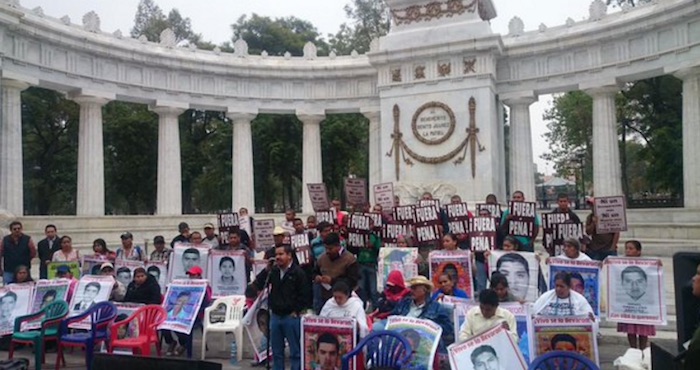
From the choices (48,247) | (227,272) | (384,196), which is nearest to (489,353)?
(227,272)

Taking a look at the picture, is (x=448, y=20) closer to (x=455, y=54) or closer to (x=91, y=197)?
(x=455, y=54)

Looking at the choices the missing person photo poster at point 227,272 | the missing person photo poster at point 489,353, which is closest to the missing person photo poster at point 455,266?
the missing person photo poster at point 489,353

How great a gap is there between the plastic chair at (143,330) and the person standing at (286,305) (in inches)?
91.0

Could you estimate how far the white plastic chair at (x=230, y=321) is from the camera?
1088 cm

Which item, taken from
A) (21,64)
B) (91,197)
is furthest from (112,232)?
(21,64)

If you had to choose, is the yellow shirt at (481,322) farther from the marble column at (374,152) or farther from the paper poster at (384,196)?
the marble column at (374,152)

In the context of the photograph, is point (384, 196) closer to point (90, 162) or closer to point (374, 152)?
point (374, 152)

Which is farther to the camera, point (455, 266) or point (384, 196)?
point (384, 196)

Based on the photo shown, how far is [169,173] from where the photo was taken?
31797 millimetres

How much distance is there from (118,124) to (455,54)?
29.7 m

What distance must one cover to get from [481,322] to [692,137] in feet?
71.6

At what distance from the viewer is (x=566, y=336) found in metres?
7.73

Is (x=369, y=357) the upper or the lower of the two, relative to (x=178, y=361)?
lower

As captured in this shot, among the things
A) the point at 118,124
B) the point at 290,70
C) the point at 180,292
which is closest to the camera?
the point at 180,292
